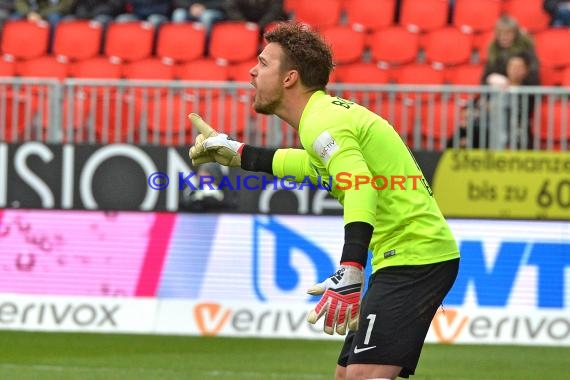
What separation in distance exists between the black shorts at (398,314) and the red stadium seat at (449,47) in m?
10.7

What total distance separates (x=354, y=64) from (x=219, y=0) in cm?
278

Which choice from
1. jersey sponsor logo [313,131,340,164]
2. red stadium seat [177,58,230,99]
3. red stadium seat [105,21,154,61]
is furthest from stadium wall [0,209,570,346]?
jersey sponsor logo [313,131,340,164]

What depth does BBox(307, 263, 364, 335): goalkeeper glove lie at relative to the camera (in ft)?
16.9

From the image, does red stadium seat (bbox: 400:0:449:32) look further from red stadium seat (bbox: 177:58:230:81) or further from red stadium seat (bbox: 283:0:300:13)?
red stadium seat (bbox: 177:58:230:81)

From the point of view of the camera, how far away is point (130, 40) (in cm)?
1719

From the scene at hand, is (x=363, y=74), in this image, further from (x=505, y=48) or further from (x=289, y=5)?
(x=289, y=5)

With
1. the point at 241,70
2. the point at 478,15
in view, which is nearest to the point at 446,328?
the point at 241,70

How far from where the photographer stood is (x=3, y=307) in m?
12.7

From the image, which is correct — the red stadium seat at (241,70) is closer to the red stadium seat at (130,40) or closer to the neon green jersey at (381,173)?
the red stadium seat at (130,40)

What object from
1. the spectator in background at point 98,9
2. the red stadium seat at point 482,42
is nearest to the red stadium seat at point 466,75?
the red stadium seat at point 482,42

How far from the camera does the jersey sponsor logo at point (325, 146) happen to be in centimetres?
550

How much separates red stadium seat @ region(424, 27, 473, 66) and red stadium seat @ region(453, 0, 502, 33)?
29cm

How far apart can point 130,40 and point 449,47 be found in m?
4.28

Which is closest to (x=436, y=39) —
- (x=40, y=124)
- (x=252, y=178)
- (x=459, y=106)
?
(x=459, y=106)
